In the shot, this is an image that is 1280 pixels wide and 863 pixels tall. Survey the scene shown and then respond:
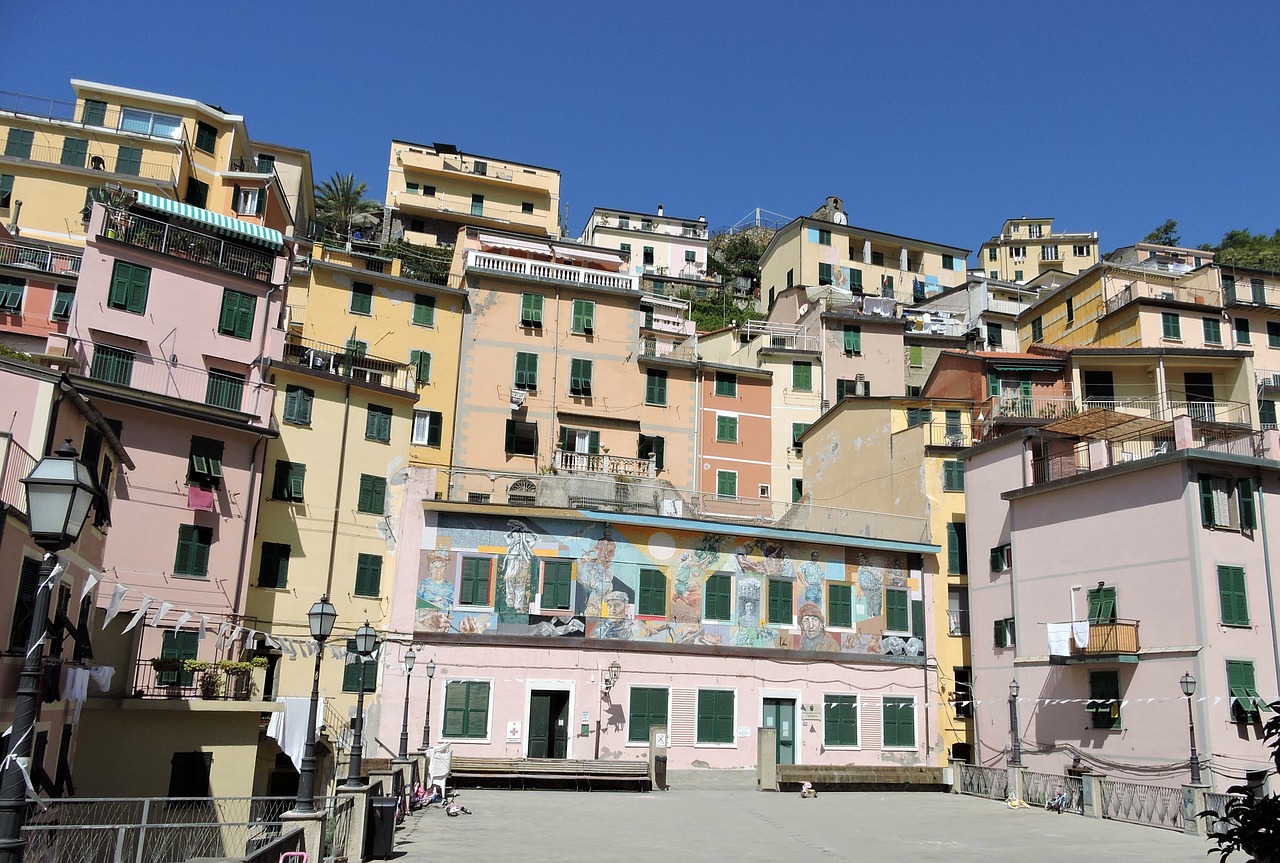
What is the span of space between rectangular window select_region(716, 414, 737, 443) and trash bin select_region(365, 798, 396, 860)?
106 ft

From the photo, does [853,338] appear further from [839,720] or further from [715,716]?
[715,716]

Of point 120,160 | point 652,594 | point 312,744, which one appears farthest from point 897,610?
point 120,160

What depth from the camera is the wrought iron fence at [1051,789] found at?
29.0m

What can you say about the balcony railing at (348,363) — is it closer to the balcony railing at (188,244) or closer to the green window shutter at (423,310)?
the green window shutter at (423,310)

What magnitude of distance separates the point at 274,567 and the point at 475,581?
651 centimetres

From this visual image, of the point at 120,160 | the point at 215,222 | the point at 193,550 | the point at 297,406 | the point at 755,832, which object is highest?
the point at 120,160

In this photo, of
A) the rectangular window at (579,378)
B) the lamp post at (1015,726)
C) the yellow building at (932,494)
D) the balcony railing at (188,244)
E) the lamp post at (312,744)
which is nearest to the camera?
the lamp post at (312,744)

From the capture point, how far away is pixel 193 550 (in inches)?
1235

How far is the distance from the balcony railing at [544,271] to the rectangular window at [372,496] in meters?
13.1

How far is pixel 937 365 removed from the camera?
47.9 m

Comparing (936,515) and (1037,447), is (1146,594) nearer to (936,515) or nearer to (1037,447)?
(1037,447)

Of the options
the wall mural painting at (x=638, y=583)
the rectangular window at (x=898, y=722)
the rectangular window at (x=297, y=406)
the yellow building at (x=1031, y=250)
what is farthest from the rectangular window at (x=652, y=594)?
the yellow building at (x=1031, y=250)

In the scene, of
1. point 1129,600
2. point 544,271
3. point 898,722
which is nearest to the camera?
point 1129,600

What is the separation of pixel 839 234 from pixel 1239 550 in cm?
4602
